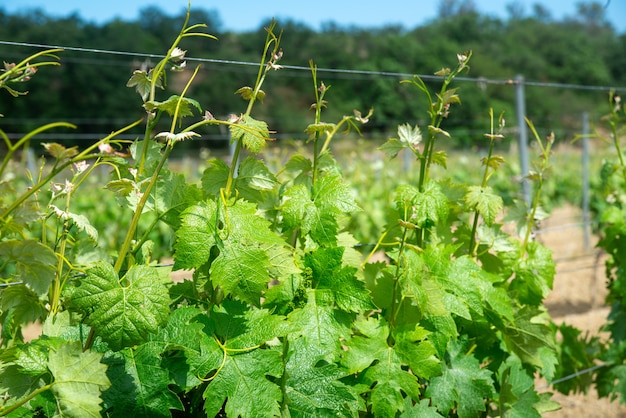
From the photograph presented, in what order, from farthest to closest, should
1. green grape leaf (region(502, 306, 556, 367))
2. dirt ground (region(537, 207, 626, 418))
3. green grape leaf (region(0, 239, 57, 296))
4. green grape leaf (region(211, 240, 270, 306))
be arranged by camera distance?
1. dirt ground (region(537, 207, 626, 418))
2. green grape leaf (region(502, 306, 556, 367))
3. green grape leaf (region(211, 240, 270, 306))
4. green grape leaf (region(0, 239, 57, 296))

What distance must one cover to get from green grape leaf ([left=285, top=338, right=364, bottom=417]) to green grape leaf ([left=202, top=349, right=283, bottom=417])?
39 millimetres

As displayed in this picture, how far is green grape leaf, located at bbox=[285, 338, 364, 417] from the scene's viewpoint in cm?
122

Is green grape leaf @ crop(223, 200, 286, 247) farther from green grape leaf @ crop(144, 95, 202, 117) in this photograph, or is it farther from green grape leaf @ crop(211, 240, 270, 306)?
green grape leaf @ crop(144, 95, 202, 117)

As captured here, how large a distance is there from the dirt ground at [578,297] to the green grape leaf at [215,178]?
1.52 metres

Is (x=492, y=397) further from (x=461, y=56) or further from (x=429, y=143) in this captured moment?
(x=461, y=56)

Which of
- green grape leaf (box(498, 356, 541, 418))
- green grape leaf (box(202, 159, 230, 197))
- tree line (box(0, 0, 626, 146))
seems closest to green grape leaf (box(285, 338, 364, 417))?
green grape leaf (box(202, 159, 230, 197))

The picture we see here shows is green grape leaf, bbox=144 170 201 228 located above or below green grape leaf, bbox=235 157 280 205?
below

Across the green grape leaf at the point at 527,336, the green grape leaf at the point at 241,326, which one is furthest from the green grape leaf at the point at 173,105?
the green grape leaf at the point at 527,336

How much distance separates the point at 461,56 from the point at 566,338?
5.60 feet

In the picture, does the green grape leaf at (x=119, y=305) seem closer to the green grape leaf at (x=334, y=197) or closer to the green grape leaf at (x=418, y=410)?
the green grape leaf at (x=334, y=197)

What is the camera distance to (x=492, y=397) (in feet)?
5.47

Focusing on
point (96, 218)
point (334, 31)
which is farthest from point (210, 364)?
point (334, 31)

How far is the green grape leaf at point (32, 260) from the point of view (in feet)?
3.20

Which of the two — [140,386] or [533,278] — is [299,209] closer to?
[140,386]
